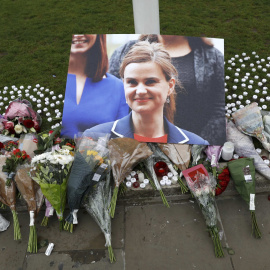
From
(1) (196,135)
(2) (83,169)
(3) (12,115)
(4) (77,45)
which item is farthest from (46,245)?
(4) (77,45)

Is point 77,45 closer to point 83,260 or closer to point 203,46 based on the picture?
point 203,46

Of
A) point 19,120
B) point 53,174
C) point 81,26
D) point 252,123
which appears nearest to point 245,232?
point 252,123

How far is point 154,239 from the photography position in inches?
123

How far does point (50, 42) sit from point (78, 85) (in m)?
2.88

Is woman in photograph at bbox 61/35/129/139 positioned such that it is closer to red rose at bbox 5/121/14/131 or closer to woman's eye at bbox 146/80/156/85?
woman's eye at bbox 146/80/156/85

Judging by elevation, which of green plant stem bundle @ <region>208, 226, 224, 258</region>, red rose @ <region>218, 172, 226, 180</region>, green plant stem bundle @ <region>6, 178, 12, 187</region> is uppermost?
green plant stem bundle @ <region>6, 178, 12, 187</region>

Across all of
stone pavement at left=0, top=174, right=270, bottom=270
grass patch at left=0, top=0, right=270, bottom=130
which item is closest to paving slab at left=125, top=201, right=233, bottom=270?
stone pavement at left=0, top=174, right=270, bottom=270

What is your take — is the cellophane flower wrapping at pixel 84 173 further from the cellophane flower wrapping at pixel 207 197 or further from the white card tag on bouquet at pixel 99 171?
the cellophane flower wrapping at pixel 207 197

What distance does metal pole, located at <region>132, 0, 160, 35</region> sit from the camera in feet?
12.9

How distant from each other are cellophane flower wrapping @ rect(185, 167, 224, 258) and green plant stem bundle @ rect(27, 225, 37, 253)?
178 centimetres

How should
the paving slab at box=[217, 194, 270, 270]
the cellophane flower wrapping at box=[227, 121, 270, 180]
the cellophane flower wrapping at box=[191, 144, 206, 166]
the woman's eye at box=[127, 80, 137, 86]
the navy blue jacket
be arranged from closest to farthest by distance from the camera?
the paving slab at box=[217, 194, 270, 270] < the cellophane flower wrapping at box=[227, 121, 270, 180] < the cellophane flower wrapping at box=[191, 144, 206, 166] < the navy blue jacket < the woman's eye at box=[127, 80, 137, 86]

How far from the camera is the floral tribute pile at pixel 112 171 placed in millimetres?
3072

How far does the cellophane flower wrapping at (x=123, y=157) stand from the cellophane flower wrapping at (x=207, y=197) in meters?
0.59

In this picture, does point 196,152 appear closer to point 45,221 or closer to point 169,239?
point 169,239
